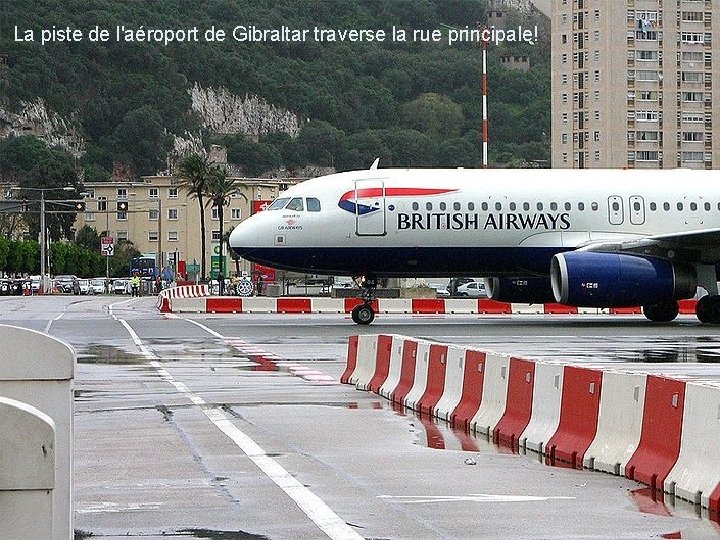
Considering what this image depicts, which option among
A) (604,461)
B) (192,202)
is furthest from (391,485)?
(192,202)

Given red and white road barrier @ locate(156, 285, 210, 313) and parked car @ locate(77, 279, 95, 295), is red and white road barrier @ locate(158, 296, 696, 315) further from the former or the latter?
parked car @ locate(77, 279, 95, 295)

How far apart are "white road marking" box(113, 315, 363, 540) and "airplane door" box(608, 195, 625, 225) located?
795 inches

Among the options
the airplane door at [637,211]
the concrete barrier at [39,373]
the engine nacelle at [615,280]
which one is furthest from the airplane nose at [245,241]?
the concrete barrier at [39,373]

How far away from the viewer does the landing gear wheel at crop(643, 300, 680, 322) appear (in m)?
35.5

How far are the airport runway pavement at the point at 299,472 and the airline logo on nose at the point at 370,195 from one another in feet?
41.7

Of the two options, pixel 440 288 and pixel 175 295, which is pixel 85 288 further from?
pixel 175 295

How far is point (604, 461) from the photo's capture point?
35.2ft

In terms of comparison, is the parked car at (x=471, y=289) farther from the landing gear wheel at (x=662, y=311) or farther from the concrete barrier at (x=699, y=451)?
the concrete barrier at (x=699, y=451)

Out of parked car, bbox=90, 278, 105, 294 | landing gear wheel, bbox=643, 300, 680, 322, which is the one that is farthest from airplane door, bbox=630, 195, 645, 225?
parked car, bbox=90, 278, 105, 294

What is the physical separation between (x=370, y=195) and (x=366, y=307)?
2447 millimetres

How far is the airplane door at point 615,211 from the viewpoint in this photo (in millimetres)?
35500

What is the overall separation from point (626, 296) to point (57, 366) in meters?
27.4

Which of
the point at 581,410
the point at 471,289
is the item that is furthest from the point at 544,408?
the point at 471,289

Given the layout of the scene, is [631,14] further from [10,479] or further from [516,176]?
[10,479]
